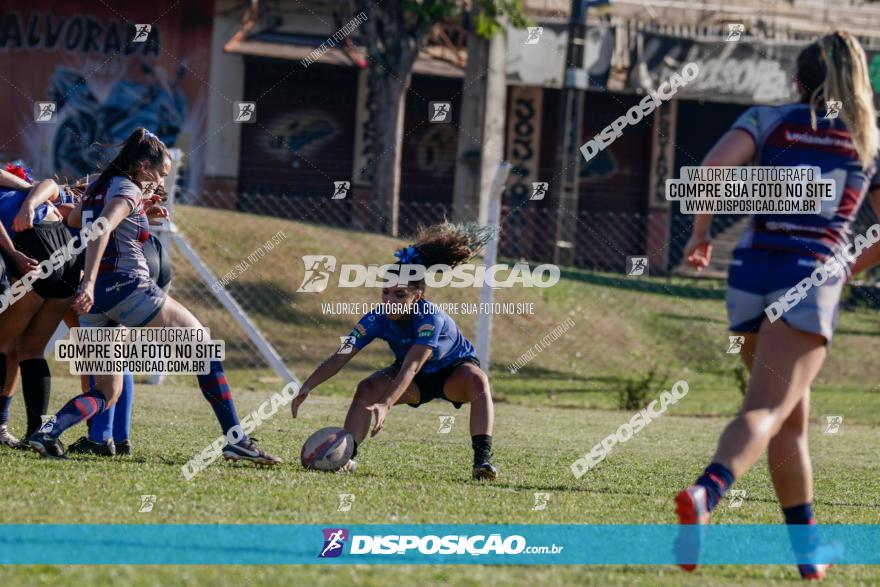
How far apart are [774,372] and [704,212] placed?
67 cm

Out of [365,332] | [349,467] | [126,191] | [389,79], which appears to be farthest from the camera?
[389,79]

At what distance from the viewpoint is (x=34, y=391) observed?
7.81 m

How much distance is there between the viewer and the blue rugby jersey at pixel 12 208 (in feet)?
25.4

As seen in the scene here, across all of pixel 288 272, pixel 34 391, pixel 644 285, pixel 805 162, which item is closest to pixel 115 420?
pixel 34 391

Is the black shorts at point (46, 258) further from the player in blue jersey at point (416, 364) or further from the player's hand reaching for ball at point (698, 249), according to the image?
the player's hand reaching for ball at point (698, 249)

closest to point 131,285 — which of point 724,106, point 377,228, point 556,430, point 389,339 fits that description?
point 389,339

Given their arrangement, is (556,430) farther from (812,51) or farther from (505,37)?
(505,37)

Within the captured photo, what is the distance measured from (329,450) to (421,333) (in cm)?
79

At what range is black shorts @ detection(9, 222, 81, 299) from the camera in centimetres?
772

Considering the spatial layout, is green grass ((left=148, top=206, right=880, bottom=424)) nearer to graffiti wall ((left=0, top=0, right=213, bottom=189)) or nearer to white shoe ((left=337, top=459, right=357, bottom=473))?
A: white shoe ((left=337, top=459, right=357, bottom=473))

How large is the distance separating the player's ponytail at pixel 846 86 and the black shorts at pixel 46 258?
449 cm

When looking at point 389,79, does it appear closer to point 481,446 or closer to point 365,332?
point 365,332

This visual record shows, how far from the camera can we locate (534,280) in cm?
1897

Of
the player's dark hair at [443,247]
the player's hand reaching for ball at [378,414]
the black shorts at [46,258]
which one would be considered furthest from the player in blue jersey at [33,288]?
the player's hand reaching for ball at [378,414]
